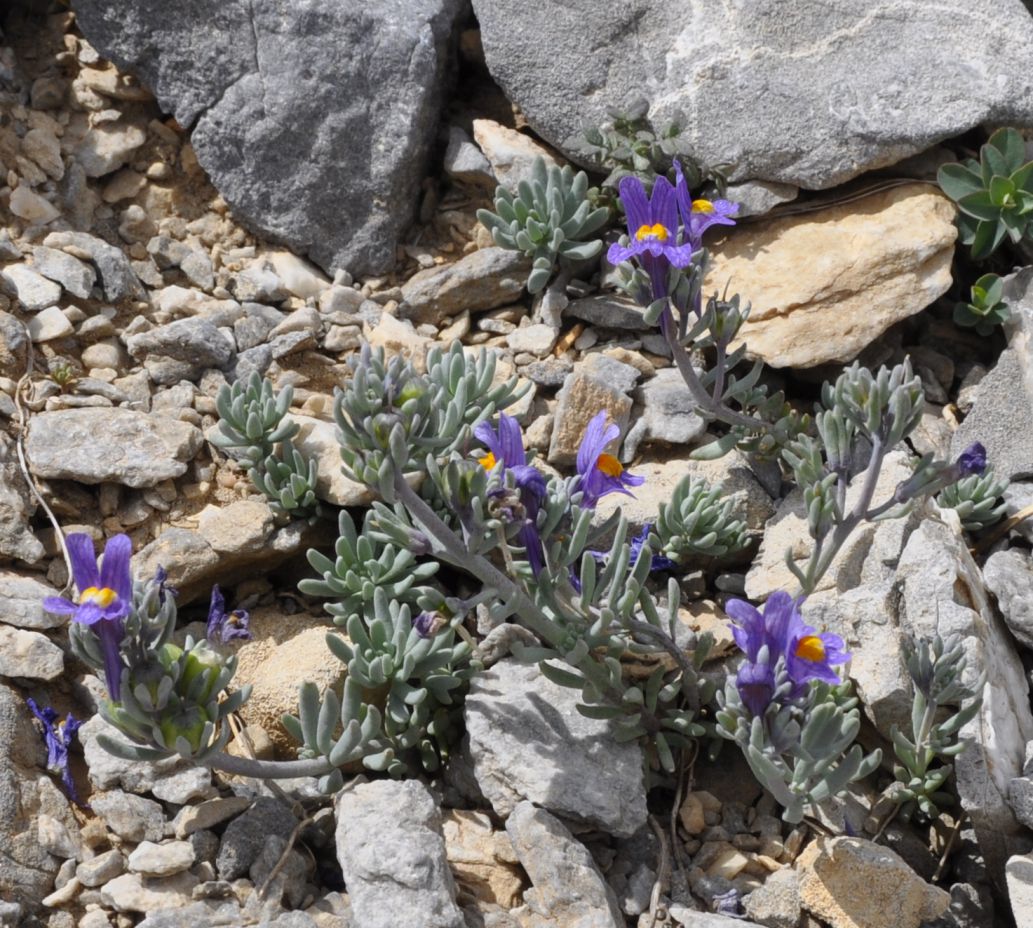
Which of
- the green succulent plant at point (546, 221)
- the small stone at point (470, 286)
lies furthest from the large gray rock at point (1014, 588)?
the small stone at point (470, 286)

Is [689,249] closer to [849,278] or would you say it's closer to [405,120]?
[849,278]

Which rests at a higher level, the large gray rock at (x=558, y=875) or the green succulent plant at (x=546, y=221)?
the green succulent plant at (x=546, y=221)

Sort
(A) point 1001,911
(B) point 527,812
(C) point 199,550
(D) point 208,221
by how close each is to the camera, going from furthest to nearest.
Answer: (D) point 208,221 → (C) point 199,550 → (A) point 1001,911 → (B) point 527,812

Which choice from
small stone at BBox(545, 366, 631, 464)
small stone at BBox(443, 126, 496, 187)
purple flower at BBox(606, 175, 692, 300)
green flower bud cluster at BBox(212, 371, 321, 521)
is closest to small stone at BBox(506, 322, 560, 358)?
small stone at BBox(545, 366, 631, 464)

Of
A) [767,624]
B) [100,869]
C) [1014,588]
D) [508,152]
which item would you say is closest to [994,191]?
[1014,588]

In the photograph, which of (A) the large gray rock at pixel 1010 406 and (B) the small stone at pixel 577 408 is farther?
(A) the large gray rock at pixel 1010 406

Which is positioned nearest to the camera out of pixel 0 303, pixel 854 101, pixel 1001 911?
pixel 1001 911

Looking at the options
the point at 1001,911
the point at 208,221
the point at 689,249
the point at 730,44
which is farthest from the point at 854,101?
the point at 1001,911

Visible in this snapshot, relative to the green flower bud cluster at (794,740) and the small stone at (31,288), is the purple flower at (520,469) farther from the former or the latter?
the small stone at (31,288)
